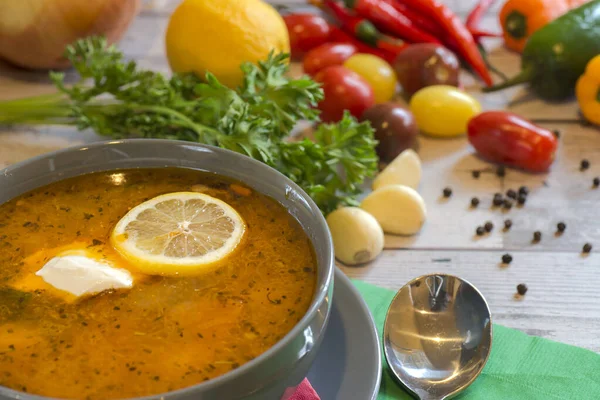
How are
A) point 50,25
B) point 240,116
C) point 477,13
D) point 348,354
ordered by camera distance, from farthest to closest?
point 477,13 < point 50,25 < point 240,116 < point 348,354

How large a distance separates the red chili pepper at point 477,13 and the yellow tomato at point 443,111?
2.53 feet

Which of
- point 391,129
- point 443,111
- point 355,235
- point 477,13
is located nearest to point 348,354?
point 355,235

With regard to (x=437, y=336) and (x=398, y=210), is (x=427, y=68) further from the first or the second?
(x=437, y=336)

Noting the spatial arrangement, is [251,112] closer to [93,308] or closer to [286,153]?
[286,153]

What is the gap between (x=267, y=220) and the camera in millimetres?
1372

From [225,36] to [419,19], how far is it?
1133mm

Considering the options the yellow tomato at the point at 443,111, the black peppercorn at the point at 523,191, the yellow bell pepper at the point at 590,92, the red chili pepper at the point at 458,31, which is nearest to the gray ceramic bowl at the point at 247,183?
the black peppercorn at the point at 523,191

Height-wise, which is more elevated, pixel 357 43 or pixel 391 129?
pixel 391 129

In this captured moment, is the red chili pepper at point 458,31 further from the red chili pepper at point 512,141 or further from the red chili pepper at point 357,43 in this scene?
the red chili pepper at point 512,141

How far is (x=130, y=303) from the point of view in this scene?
1.19 m

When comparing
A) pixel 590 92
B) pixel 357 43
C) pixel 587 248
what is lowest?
pixel 357 43

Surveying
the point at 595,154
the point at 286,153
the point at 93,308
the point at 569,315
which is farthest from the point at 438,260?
the point at 93,308

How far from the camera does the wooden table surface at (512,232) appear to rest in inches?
65.7

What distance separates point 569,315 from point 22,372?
1167mm
